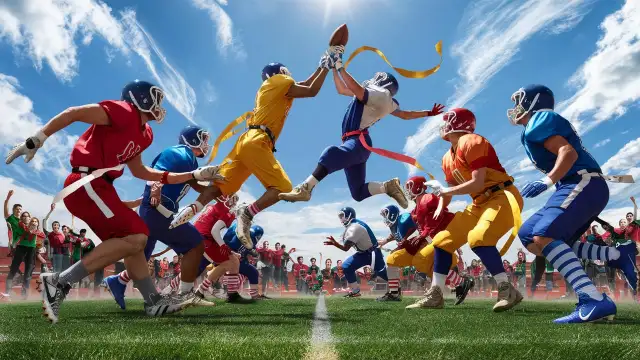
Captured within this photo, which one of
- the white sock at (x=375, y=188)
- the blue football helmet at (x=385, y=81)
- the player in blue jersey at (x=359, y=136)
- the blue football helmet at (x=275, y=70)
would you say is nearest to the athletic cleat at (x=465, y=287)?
the player in blue jersey at (x=359, y=136)

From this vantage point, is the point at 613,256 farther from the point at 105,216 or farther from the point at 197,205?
the point at 105,216

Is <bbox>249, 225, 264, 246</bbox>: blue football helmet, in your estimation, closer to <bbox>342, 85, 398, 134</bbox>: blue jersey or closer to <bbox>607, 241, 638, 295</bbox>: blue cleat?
<bbox>342, 85, 398, 134</bbox>: blue jersey

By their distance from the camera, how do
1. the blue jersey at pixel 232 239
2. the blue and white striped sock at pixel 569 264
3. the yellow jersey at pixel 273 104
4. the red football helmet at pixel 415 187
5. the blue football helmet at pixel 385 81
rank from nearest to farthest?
1. the blue and white striped sock at pixel 569 264
2. the yellow jersey at pixel 273 104
3. the blue football helmet at pixel 385 81
4. the red football helmet at pixel 415 187
5. the blue jersey at pixel 232 239

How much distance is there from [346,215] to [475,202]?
6.03 m

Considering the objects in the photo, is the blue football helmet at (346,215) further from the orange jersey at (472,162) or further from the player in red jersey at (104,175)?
the player in red jersey at (104,175)

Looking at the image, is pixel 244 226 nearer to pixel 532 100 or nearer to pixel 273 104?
pixel 273 104

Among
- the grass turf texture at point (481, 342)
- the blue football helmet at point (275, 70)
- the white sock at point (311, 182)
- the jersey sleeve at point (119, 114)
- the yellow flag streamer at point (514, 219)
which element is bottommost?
the grass turf texture at point (481, 342)

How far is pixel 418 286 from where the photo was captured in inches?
866

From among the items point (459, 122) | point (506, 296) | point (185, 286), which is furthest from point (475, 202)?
point (185, 286)

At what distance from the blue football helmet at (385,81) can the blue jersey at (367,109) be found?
290 mm

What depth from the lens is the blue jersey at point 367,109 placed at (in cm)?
639

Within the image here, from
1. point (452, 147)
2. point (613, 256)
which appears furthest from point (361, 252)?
point (613, 256)

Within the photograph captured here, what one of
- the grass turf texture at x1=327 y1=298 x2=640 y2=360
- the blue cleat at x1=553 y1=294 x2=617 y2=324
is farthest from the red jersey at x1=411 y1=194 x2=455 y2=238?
the grass turf texture at x1=327 y1=298 x2=640 y2=360

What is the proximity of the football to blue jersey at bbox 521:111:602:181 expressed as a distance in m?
2.43
